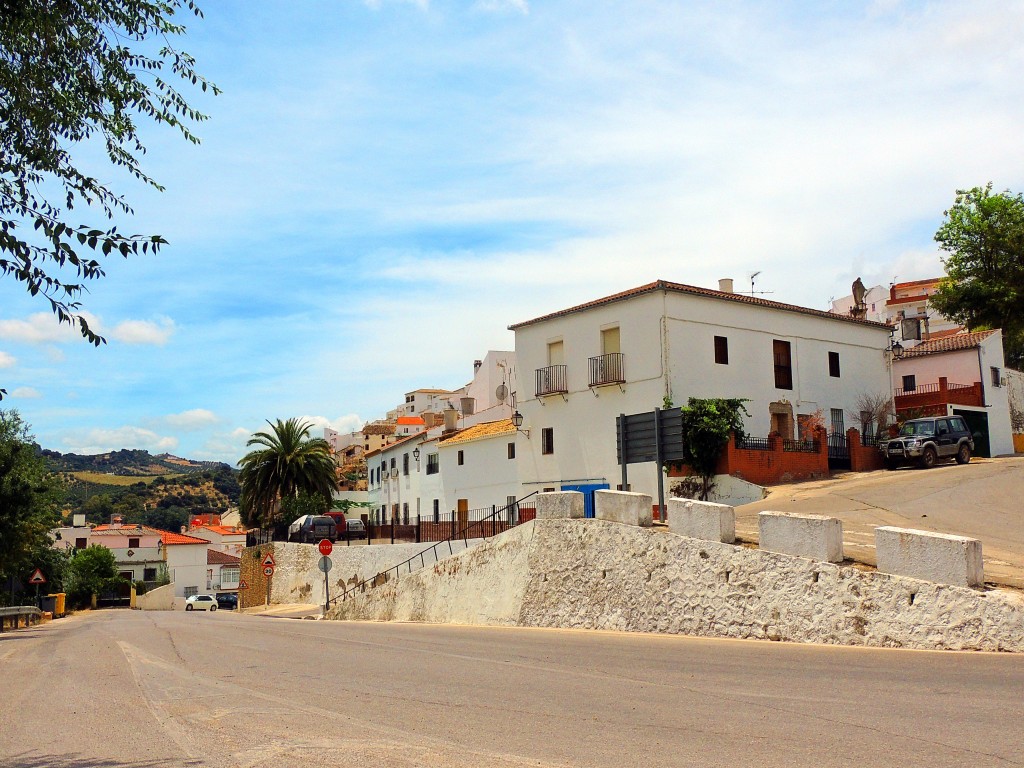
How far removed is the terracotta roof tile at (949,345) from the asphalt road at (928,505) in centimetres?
1086

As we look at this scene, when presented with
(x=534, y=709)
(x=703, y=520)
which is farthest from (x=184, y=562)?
(x=534, y=709)

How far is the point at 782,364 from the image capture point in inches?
1478

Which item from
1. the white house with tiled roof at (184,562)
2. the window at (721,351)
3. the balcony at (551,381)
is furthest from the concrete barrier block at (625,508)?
the white house with tiled roof at (184,562)

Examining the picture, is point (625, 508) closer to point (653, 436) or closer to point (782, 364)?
point (653, 436)

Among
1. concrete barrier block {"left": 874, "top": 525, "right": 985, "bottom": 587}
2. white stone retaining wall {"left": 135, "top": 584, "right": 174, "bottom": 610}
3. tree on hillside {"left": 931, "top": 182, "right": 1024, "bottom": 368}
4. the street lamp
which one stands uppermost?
tree on hillside {"left": 931, "top": 182, "right": 1024, "bottom": 368}

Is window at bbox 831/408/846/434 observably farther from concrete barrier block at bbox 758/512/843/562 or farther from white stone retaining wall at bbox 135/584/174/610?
white stone retaining wall at bbox 135/584/174/610

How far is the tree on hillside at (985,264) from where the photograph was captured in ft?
160

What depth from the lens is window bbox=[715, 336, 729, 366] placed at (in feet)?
118

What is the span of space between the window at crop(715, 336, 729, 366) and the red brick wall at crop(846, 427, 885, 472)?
5343 millimetres

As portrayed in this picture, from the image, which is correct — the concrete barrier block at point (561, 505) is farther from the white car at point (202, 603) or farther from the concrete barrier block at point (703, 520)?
Answer: the white car at point (202, 603)

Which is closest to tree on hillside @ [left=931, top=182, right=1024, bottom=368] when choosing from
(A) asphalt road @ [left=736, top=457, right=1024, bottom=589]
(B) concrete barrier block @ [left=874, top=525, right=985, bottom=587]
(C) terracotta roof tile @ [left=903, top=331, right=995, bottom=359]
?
(C) terracotta roof tile @ [left=903, top=331, right=995, bottom=359]

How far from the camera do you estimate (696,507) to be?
59.3 ft

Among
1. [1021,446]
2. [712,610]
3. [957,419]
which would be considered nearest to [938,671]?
[712,610]

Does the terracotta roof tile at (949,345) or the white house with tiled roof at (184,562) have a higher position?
the terracotta roof tile at (949,345)
